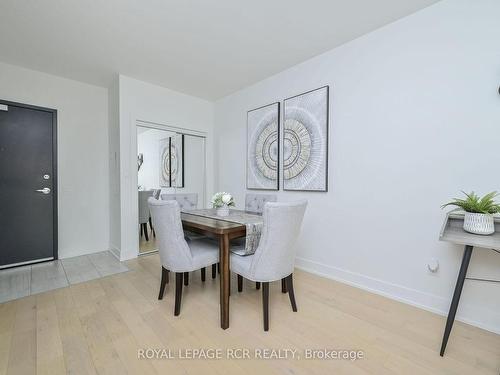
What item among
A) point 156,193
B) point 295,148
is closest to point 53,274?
point 156,193

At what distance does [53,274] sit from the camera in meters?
2.70

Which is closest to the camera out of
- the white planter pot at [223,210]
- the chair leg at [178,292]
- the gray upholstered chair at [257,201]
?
the chair leg at [178,292]

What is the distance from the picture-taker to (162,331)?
1685mm

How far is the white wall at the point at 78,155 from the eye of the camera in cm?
310

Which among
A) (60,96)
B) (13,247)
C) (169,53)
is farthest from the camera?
(60,96)

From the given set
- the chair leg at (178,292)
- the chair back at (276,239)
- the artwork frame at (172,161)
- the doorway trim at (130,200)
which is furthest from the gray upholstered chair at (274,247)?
the artwork frame at (172,161)

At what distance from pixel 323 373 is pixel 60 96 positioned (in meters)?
4.23

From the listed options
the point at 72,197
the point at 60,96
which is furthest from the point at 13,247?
the point at 60,96

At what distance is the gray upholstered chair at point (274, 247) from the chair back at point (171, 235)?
0.44m

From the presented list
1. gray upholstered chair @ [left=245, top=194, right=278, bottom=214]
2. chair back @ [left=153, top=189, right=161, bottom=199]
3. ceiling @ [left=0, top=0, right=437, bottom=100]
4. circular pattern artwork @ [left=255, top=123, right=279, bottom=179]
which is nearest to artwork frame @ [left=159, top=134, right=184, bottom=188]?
chair back @ [left=153, top=189, right=161, bottom=199]

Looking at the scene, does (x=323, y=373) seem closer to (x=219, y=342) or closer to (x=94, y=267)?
(x=219, y=342)

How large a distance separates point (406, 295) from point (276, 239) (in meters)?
1.42

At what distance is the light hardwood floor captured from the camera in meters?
1.38

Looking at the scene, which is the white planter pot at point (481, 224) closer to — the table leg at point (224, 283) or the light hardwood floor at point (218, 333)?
the light hardwood floor at point (218, 333)
